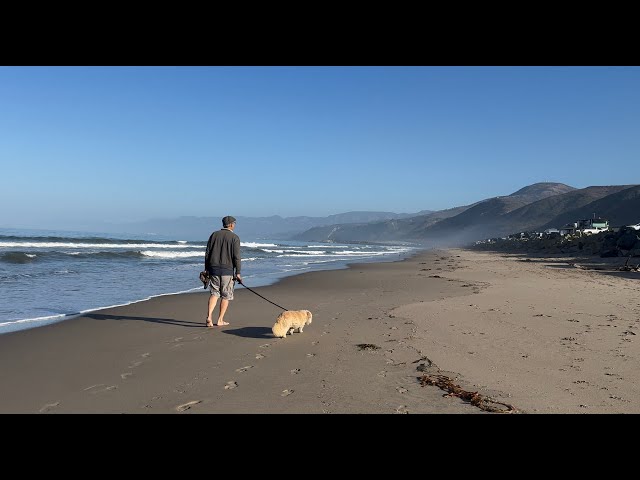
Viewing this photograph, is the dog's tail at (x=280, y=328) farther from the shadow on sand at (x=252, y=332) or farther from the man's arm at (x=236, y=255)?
the man's arm at (x=236, y=255)

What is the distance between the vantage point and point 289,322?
6.49 metres

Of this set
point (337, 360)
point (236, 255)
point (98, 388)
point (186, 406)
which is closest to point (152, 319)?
point (236, 255)

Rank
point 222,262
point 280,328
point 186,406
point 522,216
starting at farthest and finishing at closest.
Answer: point 522,216 → point 222,262 → point 280,328 → point 186,406

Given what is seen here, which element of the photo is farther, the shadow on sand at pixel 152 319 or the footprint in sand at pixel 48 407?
the shadow on sand at pixel 152 319

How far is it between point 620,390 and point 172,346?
557cm

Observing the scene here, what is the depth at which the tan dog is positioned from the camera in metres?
6.37

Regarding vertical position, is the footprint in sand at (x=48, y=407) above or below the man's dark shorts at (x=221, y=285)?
below

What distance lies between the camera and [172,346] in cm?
595

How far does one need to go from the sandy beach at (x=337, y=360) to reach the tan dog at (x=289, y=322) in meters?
0.14

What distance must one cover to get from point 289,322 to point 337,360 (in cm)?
156

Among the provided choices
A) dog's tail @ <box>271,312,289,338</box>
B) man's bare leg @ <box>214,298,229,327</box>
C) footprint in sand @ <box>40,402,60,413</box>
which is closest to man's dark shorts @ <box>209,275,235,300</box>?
man's bare leg @ <box>214,298,229,327</box>

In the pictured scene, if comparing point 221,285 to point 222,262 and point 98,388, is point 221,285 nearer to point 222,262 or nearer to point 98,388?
point 222,262

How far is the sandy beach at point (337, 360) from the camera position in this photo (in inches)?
145

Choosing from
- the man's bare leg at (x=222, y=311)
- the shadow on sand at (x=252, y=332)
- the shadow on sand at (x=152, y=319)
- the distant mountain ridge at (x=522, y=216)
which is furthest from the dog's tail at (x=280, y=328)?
the distant mountain ridge at (x=522, y=216)
